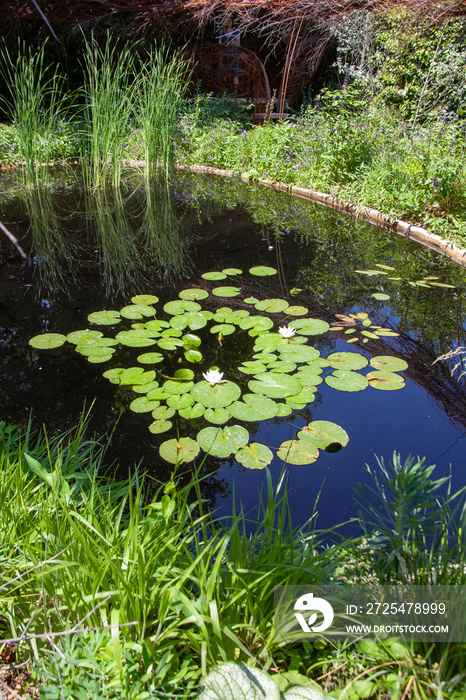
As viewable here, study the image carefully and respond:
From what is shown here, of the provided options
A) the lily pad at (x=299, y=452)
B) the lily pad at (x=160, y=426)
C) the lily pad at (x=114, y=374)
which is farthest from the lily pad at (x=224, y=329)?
the lily pad at (x=299, y=452)

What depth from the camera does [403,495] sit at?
949mm

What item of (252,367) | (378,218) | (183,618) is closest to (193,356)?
(252,367)

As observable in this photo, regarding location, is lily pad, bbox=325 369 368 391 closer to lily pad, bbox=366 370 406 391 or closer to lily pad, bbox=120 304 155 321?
lily pad, bbox=366 370 406 391

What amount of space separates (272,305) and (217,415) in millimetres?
1140

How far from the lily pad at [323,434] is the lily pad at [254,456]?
17 centimetres

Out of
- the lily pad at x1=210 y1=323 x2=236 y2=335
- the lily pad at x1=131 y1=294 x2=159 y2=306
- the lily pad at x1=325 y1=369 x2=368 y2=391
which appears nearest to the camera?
the lily pad at x1=325 y1=369 x2=368 y2=391

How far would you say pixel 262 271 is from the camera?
3.38 m

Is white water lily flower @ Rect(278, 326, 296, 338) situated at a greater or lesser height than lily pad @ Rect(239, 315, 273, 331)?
greater

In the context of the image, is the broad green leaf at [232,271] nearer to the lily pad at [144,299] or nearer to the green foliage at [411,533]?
the lily pad at [144,299]

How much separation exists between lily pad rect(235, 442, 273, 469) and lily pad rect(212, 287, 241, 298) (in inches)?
56.8

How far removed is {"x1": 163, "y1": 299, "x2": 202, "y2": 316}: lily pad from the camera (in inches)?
108

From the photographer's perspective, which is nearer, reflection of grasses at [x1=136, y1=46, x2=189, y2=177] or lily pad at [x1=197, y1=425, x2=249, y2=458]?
lily pad at [x1=197, y1=425, x2=249, y2=458]

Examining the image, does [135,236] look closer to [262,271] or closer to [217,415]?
[262,271]

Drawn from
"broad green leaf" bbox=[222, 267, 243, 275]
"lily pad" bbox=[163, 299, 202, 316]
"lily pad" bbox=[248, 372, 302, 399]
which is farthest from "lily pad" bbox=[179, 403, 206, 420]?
"broad green leaf" bbox=[222, 267, 243, 275]
